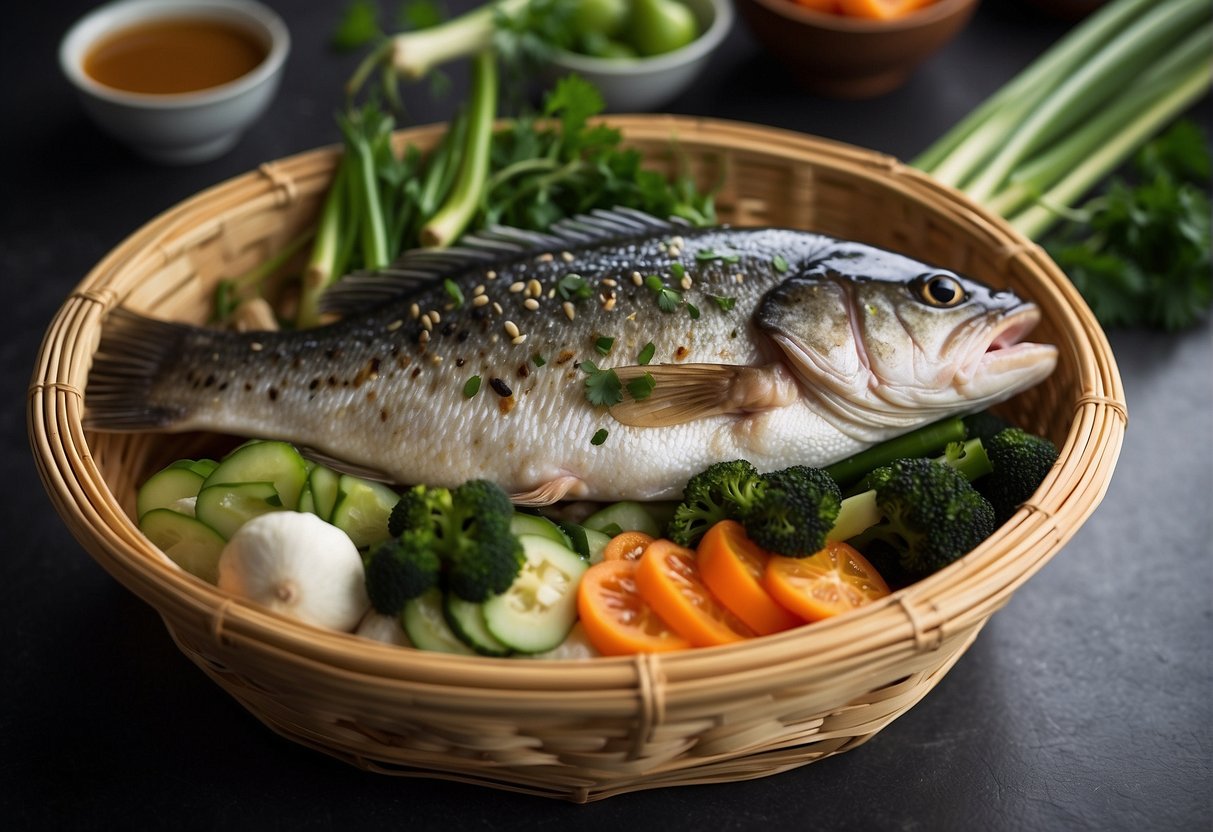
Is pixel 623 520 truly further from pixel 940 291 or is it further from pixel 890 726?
pixel 940 291

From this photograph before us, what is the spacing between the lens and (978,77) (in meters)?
4.36

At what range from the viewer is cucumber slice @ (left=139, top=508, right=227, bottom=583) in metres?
2.23

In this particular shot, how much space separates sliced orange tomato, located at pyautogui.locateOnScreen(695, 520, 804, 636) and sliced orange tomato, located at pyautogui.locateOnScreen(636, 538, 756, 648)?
0.02m

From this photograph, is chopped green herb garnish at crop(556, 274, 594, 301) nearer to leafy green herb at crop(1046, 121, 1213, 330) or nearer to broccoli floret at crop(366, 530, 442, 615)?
broccoli floret at crop(366, 530, 442, 615)

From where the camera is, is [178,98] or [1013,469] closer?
[1013,469]

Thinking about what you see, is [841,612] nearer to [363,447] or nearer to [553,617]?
[553,617]

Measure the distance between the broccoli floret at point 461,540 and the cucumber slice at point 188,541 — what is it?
41 cm

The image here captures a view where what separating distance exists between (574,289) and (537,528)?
0.56 metres

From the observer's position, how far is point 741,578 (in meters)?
2.06

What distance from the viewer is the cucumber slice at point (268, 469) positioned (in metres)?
2.33

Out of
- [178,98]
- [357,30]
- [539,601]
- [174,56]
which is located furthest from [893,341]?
[357,30]

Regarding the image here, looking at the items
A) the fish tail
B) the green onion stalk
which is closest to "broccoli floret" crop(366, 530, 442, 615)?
the fish tail

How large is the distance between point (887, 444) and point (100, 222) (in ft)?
8.84

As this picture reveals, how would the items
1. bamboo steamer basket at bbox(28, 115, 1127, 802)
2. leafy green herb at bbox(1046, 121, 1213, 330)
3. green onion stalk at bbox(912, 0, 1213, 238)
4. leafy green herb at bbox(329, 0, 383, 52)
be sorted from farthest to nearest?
leafy green herb at bbox(329, 0, 383, 52) < green onion stalk at bbox(912, 0, 1213, 238) < leafy green herb at bbox(1046, 121, 1213, 330) < bamboo steamer basket at bbox(28, 115, 1127, 802)
